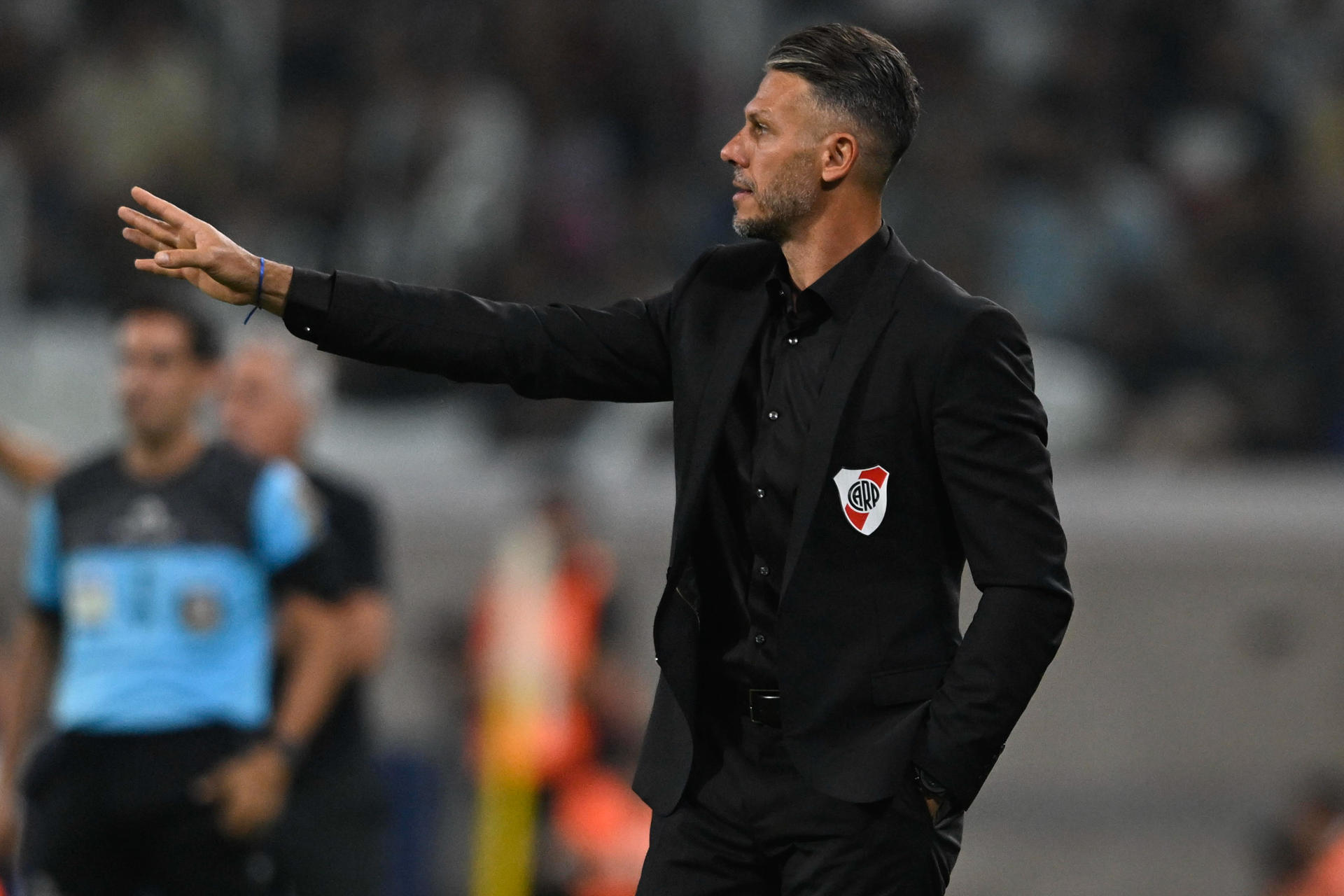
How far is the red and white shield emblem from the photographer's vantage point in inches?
128

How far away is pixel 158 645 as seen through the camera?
5.32m

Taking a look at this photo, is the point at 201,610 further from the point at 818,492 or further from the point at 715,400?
the point at 818,492

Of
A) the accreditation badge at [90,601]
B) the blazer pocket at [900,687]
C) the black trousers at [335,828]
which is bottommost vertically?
the black trousers at [335,828]

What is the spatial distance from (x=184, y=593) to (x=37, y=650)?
54 cm

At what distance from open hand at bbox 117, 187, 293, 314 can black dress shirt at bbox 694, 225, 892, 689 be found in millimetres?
763

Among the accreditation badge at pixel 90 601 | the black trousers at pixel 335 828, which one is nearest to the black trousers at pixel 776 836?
the accreditation badge at pixel 90 601

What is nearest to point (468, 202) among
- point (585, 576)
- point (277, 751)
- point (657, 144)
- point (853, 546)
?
point (657, 144)

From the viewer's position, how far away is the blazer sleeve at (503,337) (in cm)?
333

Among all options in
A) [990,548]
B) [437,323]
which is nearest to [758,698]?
[990,548]

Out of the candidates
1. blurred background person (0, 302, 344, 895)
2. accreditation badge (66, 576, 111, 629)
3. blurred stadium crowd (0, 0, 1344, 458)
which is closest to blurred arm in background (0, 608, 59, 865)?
blurred background person (0, 302, 344, 895)

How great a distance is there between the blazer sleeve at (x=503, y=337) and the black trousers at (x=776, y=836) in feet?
2.00

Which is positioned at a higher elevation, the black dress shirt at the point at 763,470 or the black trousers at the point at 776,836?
the black dress shirt at the point at 763,470

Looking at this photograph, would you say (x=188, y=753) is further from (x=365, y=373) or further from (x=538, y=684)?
(x=365, y=373)

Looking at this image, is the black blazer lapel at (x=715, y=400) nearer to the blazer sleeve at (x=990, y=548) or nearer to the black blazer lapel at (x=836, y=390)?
the black blazer lapel at (x=836, y=390)
